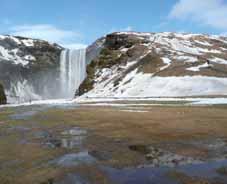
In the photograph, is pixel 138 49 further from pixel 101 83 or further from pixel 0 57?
pixel 0 57

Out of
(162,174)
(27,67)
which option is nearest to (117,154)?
(162,174)

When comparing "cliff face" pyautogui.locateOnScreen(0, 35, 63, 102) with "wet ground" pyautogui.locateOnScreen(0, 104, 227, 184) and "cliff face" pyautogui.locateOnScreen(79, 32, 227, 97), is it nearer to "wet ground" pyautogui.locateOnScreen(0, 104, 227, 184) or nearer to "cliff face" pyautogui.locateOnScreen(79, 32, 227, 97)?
"cliff face" pyautogui.locateOnScreen(79, 32, 227, 97)

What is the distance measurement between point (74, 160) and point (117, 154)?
1924 millimetres

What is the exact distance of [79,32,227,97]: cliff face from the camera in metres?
63.5

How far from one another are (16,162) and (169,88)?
53.8 metres

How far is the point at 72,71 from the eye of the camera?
134 metres

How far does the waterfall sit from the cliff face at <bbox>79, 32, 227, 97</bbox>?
1927cm

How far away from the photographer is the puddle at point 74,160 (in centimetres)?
1253

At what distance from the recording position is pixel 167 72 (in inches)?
2852

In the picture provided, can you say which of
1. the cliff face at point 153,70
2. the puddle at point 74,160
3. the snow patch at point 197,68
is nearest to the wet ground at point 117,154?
the puddle at point 74,160

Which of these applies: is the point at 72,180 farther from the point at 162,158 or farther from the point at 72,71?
the point at 72,71

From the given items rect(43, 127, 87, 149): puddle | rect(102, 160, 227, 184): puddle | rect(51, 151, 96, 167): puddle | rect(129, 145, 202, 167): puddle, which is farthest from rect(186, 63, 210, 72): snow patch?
rect(102, 160, 227, 184): puddle

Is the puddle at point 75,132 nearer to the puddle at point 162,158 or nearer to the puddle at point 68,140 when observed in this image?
the puddle at point 68,140

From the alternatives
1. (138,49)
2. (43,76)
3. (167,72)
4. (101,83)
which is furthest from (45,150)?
(43,76)
